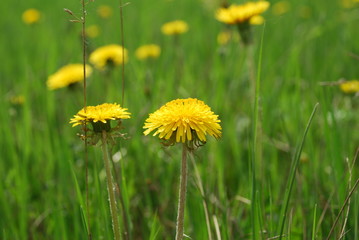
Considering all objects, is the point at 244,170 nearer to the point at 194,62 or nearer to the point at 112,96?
the point at 112,96

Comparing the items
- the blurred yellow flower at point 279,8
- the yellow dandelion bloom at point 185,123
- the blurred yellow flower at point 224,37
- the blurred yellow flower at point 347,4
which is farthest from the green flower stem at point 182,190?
the blurred yellow flower at point 347,4

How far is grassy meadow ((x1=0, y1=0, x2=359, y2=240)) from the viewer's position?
1036 mm

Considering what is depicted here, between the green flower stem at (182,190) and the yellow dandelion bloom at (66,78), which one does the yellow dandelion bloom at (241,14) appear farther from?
the green flower stem at (182,190)

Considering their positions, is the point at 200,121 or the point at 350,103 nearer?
the point at 200,121

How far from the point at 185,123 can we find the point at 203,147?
62 cm

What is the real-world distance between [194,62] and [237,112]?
0.67 meters

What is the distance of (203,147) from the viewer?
1.40 metres

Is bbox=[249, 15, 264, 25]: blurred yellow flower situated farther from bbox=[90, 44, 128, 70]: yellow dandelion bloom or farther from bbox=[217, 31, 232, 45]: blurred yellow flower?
bbox=[90, 44, 128, 70]: yellow dandelion bloom

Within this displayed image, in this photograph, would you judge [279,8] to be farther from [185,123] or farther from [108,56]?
[185,123]

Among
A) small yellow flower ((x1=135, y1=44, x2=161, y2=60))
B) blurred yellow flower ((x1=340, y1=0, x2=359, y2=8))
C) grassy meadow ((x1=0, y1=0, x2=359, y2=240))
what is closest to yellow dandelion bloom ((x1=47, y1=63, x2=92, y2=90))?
grassy meadow ((x1=0, y1=0, x2=359, y2=240))

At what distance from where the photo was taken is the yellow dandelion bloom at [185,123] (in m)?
0.79

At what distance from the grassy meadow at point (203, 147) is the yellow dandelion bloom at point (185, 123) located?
0.16 ft

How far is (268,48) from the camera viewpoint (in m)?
2.68

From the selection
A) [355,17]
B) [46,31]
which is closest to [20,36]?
[46,31]
